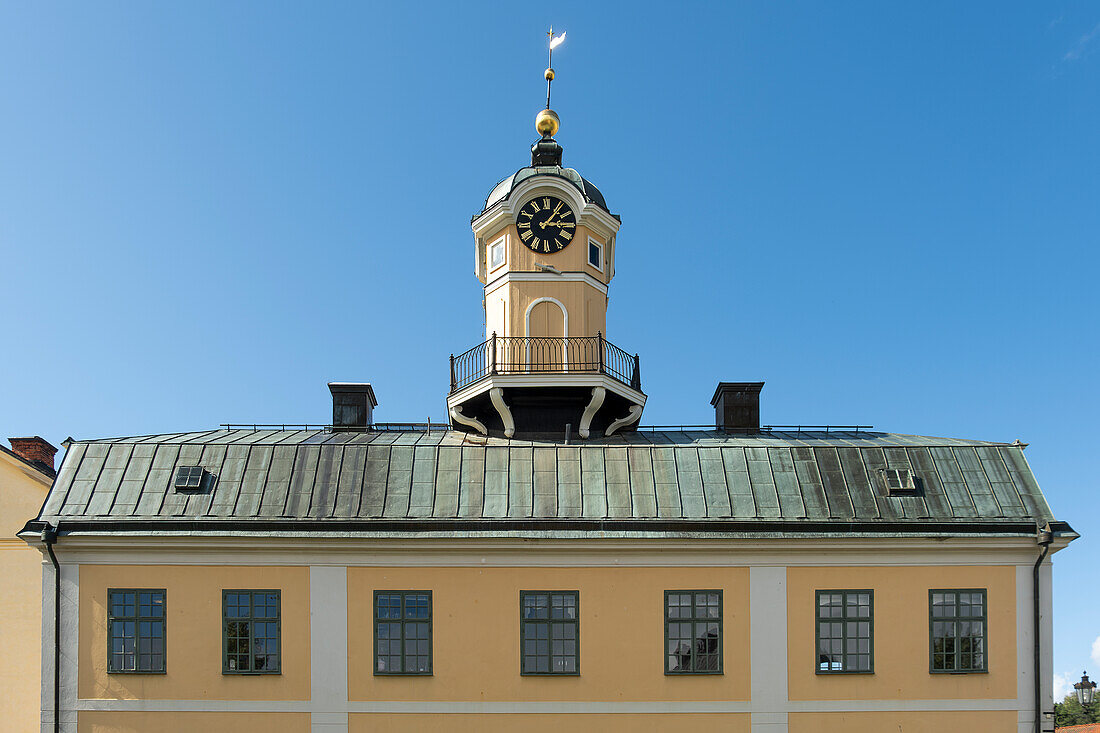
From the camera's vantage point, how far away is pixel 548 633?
18859mm

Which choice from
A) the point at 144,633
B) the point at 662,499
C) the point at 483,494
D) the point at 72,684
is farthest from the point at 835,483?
the point at 72,684

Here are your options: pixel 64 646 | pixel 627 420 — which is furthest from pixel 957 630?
pixel 64 646

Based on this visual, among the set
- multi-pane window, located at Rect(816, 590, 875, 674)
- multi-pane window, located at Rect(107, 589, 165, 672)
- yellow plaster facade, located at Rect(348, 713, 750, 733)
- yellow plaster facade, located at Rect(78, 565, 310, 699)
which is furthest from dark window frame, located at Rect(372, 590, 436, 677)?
multi-pane window, located at Rect(816, 590, 875, 674)

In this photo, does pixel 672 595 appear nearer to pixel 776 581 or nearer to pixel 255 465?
pixel 776 581

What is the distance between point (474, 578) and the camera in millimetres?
18969

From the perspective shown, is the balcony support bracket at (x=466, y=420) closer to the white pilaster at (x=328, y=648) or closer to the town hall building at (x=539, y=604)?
the town hall building at (x=539, y=604)

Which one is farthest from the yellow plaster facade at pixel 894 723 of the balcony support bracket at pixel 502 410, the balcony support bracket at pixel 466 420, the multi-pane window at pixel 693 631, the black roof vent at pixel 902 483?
the balcony support bracket at pixel 466 420

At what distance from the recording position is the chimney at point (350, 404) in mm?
23438

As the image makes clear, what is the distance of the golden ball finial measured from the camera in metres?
26.0

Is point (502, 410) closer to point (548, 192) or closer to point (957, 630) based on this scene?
point (548, 192)

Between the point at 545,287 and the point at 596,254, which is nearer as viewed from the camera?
the point at 545,287

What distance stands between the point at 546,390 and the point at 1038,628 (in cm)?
1229

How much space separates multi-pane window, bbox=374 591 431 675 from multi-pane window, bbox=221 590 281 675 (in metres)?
2.19

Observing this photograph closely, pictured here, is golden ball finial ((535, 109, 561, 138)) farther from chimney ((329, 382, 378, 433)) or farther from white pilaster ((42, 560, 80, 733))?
white pilaster ((42, 560, 80, 733))
